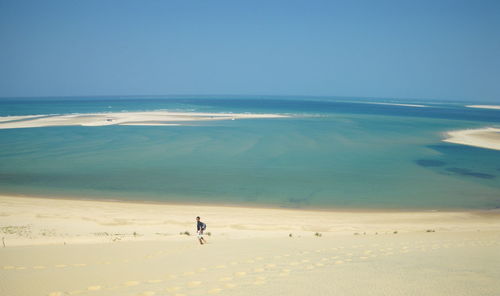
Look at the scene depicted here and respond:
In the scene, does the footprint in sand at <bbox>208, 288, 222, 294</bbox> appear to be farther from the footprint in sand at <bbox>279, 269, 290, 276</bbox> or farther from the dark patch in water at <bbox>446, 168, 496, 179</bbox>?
the dark patch in water at <bbox>446, 168, 496, 179</bbox>

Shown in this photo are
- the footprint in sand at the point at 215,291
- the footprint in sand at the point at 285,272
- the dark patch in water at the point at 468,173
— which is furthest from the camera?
the dark patch in water at the point at 468,173

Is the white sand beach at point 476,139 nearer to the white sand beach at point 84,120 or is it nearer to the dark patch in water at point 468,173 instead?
the dark patch in water at point 468,173

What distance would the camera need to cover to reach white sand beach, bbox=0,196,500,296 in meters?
7.93

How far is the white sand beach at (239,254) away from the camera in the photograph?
7926mm

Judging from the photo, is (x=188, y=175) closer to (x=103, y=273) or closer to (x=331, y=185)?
(x=331, y=185)

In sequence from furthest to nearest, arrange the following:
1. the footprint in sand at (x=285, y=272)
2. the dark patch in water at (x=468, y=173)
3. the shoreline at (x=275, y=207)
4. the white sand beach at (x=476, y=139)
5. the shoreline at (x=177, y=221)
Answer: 1. the white sand beach at (x=476, y=139)
2. the dark patch in water at (x=468, y=173)
3. the shoreline at (x=275, y=207)
4. the shoreline at (x=177, y=221)
5. the footprint in sand at (x=285, y=272)

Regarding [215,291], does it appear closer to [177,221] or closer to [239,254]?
[239,254]

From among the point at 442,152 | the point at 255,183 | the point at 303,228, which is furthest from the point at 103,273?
the point at 442,152

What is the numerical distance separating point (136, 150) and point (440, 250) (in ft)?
114

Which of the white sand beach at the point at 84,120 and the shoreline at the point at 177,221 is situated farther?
the white sand beach at the point at 84,120

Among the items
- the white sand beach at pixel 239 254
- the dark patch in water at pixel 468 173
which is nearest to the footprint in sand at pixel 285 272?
the white sand beach at pixel 239 254

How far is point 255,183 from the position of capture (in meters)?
27.0

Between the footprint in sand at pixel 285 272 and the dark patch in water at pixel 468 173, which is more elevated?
the dark patch in water at pixel 468 173

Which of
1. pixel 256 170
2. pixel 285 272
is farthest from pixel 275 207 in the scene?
pixel 285 272
